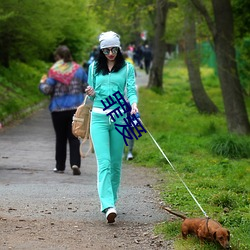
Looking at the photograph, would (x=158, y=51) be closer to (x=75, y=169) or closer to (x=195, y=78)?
(x=195, y=78)

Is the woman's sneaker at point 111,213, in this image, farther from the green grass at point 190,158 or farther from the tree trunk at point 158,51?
the tree trunk at point 158,51

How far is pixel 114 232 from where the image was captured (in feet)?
23.5

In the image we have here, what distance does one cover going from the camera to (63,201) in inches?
341

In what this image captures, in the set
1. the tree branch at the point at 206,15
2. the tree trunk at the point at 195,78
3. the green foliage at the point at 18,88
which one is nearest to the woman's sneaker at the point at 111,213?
the tree branch at the point at 206,15

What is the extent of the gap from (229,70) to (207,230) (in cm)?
1055

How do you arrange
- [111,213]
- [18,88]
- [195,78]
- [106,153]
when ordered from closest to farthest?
[111,213] → [106,153] → [18,88] → [195,78]

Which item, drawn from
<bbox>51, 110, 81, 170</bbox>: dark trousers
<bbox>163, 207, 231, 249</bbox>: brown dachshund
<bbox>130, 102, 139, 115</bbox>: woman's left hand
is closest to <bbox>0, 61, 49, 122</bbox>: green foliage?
<bbox>51, 110, 81, 170</bbox>: dark trousers

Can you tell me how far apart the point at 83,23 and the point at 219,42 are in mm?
15426

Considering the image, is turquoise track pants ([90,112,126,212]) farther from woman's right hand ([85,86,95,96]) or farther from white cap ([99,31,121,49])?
white cap ([99,31,121,49])

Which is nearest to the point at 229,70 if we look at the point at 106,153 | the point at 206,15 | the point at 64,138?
the point at 206,15

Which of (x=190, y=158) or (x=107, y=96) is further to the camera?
(x=190, y=158)

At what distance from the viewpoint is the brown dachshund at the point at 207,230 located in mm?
6062

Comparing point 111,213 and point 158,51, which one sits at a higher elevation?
point 111,213

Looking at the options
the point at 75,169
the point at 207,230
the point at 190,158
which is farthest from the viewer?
the point at 190,158
